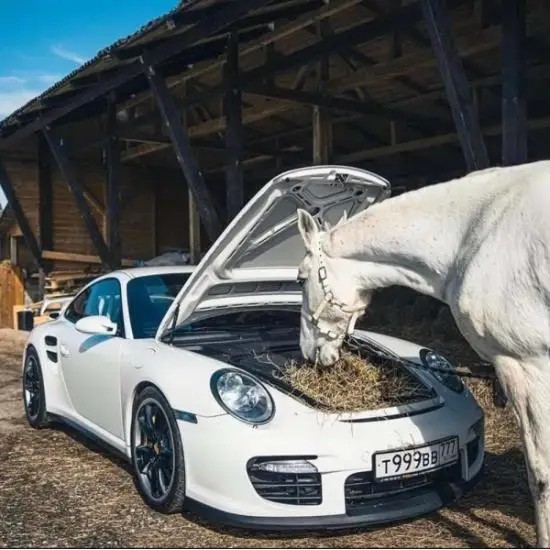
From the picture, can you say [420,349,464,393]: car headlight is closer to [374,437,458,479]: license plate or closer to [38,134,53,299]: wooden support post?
[374,437,458,479]: license plate

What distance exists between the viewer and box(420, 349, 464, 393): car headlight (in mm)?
3834

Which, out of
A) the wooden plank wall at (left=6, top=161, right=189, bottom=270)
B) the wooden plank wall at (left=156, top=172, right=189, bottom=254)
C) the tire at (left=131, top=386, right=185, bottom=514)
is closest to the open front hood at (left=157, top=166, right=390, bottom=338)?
the tire at (left=131, top=386, right=185, bottom=514)

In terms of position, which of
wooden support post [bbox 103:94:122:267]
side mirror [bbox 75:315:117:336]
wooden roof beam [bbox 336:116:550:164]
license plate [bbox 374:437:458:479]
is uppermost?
wooden roof beam [bbox 336:116:550:164]

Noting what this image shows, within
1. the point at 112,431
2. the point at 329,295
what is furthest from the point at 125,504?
the point at 329,295

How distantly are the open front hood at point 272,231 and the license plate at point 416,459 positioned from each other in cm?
145

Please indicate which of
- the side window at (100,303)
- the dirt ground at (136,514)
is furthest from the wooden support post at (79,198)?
the dirt ground at (136,514)

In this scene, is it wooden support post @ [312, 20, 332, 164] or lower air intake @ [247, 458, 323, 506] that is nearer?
lower air intake @ [247, 458, 323, 506]

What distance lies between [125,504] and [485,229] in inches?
94.4

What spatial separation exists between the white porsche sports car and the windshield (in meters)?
0.01

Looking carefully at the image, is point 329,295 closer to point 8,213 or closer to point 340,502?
point 340,502

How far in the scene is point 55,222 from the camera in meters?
14.8

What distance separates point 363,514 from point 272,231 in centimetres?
172

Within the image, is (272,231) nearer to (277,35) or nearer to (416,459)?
(416,459)

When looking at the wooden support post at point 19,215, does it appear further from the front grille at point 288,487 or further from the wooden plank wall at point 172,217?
the front grille at point 288,487
